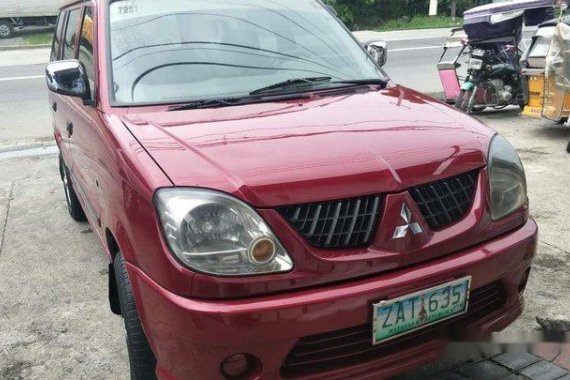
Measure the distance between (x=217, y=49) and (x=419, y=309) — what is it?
1766 mm

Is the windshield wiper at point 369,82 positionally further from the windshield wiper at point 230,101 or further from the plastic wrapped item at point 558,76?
the plastic wrapped item at point 558,76

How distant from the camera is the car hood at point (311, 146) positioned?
1.99 m

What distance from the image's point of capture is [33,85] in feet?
39.9

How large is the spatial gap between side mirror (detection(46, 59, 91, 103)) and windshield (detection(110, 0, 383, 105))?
0.63 ft

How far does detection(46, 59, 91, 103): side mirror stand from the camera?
2969mm

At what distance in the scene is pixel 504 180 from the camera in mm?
2402

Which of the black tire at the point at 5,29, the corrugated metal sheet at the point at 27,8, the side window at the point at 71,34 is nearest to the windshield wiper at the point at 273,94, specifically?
the side window at the point at 71,34

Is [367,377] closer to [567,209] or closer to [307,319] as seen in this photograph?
[307,319]

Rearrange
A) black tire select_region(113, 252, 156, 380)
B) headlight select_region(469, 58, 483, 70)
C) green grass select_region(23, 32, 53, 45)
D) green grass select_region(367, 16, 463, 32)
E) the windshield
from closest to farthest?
black tire select_region(113, 252, 156, 380)
the windshield
headlight select_region(469, 58, 483, 70)
green grass select_region(23, 32, 53, 45)
green grass select_region(367, 16, 463, 32)

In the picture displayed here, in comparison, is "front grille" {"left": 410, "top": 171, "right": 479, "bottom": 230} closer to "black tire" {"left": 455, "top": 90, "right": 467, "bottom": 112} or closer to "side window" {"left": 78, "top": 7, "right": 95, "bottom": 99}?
"side window" {"left": 78, "top": 7, "right": 95, "bottom": 99}

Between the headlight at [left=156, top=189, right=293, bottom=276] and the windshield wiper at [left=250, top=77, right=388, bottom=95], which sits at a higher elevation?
the windshield wiper at [left=250, top=77, right=388, bottom=95]

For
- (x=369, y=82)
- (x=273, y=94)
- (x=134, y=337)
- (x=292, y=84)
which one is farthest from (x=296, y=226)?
(x=369, y=82)

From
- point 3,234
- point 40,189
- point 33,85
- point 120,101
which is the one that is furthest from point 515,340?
point 33,85

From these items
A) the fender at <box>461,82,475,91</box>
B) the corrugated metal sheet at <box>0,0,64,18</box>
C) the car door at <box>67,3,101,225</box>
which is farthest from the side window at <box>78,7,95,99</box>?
the corrugated metal sheet at <box>0,0,64,18</box>
